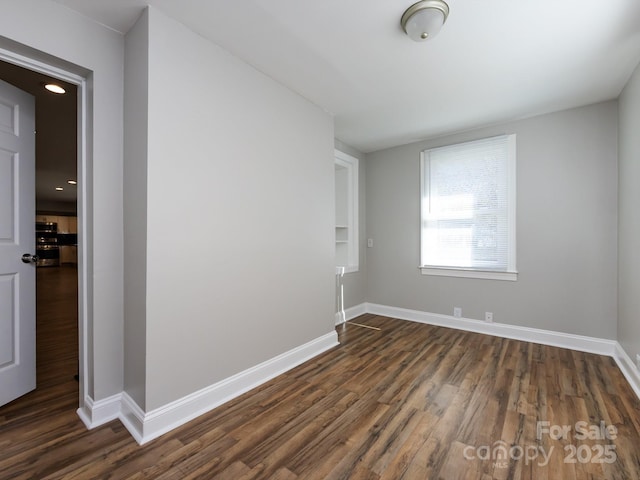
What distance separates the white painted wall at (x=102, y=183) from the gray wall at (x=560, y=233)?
11.7ft

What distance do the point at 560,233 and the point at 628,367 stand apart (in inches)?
52.5

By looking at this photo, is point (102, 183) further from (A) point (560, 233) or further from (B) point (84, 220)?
(A) point (560, 233)

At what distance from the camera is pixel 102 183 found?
1.81 m

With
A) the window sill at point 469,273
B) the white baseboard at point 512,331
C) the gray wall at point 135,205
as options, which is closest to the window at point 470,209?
the window sill at point 469,273

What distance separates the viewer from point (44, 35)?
159 centimetres

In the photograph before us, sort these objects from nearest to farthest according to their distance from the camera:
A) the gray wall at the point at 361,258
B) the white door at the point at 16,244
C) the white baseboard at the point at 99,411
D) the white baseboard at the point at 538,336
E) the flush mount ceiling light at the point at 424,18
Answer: the flush mount ceiling light at the point at 424,18 → the white baseboard at the point at 99,411 → the white door at the point at 16,244 → the white baseboard at the point at 538,336 → the gray wall at the point at 361,258

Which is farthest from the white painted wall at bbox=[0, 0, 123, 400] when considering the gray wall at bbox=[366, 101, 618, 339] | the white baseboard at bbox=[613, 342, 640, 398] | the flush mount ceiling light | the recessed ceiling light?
the white baseboard at bbox=[613, 342, 640, 398]

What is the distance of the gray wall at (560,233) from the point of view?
2.88 m

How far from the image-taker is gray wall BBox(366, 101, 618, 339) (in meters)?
2.88

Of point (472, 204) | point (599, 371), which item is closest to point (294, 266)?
point (472, 204)

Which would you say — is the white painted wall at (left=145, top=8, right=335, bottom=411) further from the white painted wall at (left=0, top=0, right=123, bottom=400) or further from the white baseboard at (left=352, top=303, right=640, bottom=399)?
the white baseboard at (left=352, top=303, right=640, bottom=399)

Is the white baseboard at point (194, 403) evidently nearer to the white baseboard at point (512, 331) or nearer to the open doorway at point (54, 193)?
the open doorway at point (54, 193)

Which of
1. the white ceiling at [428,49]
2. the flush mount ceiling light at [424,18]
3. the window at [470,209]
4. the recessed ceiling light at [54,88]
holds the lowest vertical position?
the window at [470,209]

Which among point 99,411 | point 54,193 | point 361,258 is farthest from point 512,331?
point 54,193
